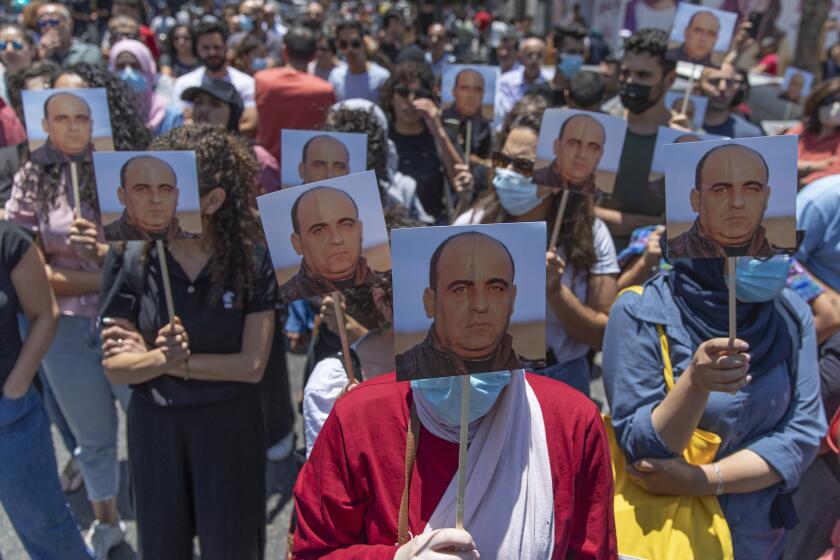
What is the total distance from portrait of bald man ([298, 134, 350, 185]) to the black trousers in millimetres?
974

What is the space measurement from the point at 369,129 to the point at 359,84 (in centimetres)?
270

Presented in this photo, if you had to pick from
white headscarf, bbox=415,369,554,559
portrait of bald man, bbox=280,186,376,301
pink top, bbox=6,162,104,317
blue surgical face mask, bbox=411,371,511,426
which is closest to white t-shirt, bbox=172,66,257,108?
pink top, bbox=6,162,104,317

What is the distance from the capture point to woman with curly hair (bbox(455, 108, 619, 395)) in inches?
102

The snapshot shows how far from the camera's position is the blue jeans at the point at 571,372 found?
2.70 meters

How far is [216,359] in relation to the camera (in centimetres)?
234

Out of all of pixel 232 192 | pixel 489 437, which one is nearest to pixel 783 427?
pixel 489 437

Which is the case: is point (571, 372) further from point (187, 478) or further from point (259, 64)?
point (259, 64)

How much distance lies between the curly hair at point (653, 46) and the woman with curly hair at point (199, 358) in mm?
2548

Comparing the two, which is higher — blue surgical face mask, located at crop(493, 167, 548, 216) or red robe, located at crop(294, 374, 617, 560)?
blue surgical face mask, located at crop(493, 167, 548, 216)

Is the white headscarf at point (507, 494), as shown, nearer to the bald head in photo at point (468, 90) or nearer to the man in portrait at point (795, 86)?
the bald head in photo at point (468, 90)

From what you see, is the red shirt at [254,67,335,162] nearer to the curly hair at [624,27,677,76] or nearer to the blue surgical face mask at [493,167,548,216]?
the curly hair at [624,27,677,76]

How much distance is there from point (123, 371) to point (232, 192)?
675mm

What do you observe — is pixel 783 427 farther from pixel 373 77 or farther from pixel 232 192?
pixel 373 77

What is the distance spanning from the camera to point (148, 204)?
223 centimetres
